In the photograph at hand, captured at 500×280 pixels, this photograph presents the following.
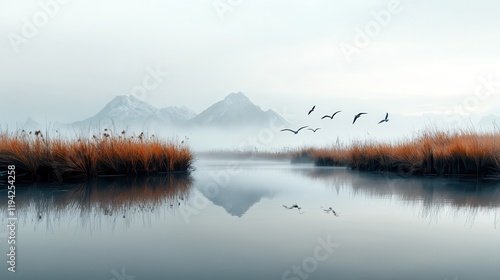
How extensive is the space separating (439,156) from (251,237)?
7186mm

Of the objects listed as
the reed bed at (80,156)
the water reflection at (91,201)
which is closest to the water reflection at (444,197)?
the water reflection at (91,201)

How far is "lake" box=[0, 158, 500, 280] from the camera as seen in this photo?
213 cm

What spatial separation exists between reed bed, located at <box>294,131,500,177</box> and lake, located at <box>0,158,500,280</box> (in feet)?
11.7

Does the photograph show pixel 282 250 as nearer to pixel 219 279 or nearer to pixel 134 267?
pixel 219 279

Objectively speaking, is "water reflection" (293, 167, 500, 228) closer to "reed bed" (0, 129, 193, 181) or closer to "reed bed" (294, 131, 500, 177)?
"reed bed" (294, 131, 500, 177)

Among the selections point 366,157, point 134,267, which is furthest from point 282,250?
point 366,157

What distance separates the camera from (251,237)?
2.87 metres

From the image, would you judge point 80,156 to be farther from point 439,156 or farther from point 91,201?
point 439,156

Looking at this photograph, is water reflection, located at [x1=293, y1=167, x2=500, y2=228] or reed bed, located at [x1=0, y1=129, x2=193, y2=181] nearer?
water reflection, located at [x1=293, y1=167, x2=500, y2=228]

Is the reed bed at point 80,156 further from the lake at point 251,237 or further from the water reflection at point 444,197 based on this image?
the water reflection at point 444,197

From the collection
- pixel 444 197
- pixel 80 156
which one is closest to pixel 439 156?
pixel 444 197

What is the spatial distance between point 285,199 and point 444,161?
17.1 feet

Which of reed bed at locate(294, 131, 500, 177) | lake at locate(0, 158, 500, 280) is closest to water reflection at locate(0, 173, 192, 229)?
lake at locate(0, 158, 500, 280)

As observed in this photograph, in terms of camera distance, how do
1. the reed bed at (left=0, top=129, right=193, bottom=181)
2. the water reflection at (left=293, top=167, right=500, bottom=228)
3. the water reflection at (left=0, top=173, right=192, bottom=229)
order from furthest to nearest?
1. the reed bed at (left=0, top=129, right=193, bottom=181)
2. the water reflection at (left=293, top=167, right=500, bottom=228)
3. the water reflection at (left=0, top=173, right=192, bottom=229)
